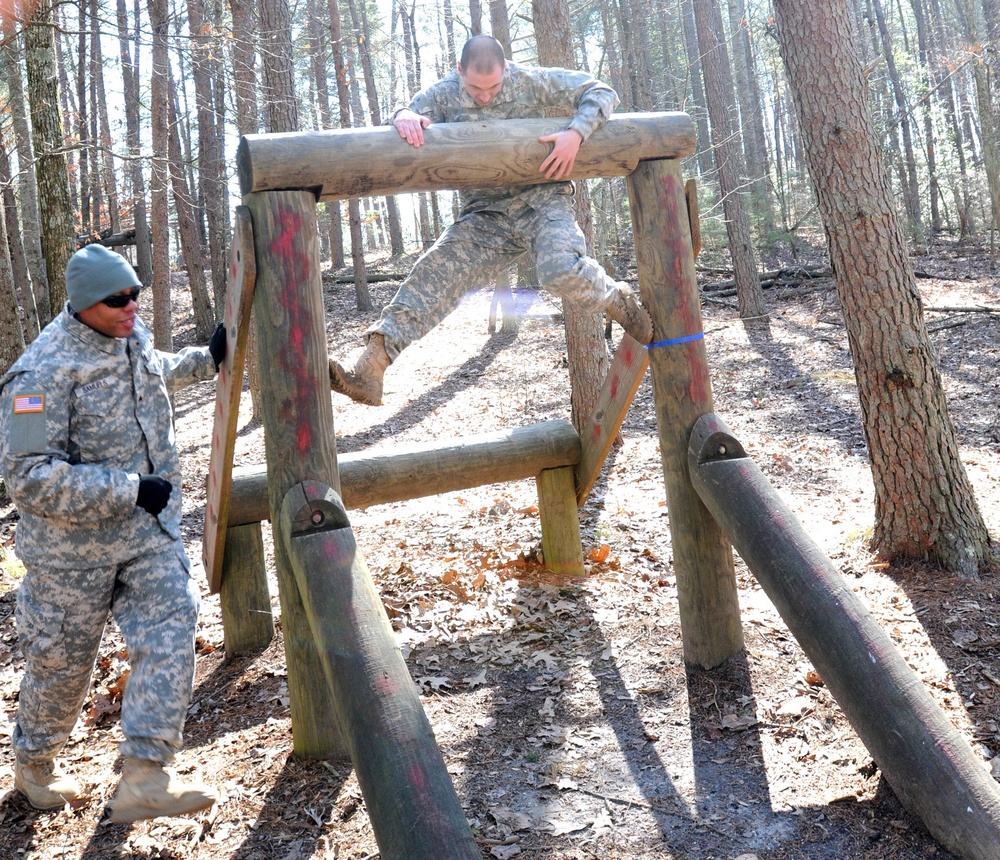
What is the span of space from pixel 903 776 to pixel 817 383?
8486mm

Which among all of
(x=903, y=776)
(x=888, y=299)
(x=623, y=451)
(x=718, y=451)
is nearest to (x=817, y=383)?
(x=623, y=451)

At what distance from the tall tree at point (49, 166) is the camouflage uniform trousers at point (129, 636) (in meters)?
5.92

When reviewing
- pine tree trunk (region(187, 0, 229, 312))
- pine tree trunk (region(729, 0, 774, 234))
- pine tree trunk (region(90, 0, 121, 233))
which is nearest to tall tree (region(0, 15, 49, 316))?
pine tree trunk (region(187, 0, 229, 312))

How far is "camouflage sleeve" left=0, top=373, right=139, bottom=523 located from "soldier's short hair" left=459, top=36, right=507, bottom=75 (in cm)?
226

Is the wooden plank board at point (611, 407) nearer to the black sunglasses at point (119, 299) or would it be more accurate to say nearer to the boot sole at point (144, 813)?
the black sunglasses at point (119, 299)

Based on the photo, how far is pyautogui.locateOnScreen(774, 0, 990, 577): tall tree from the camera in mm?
4930

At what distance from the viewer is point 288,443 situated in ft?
10.6

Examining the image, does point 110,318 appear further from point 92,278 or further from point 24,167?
point 24,167

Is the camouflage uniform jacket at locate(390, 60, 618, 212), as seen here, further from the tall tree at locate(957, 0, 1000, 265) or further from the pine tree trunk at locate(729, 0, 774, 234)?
the pine tree trunk at locate(729, 0, 774, 234)

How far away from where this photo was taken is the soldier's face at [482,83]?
12.7ft

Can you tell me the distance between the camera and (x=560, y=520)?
219 inches

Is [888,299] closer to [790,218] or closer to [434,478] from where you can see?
[434,478]

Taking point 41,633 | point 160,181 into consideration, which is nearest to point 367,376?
point 41,633

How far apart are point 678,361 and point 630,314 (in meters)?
0.31
